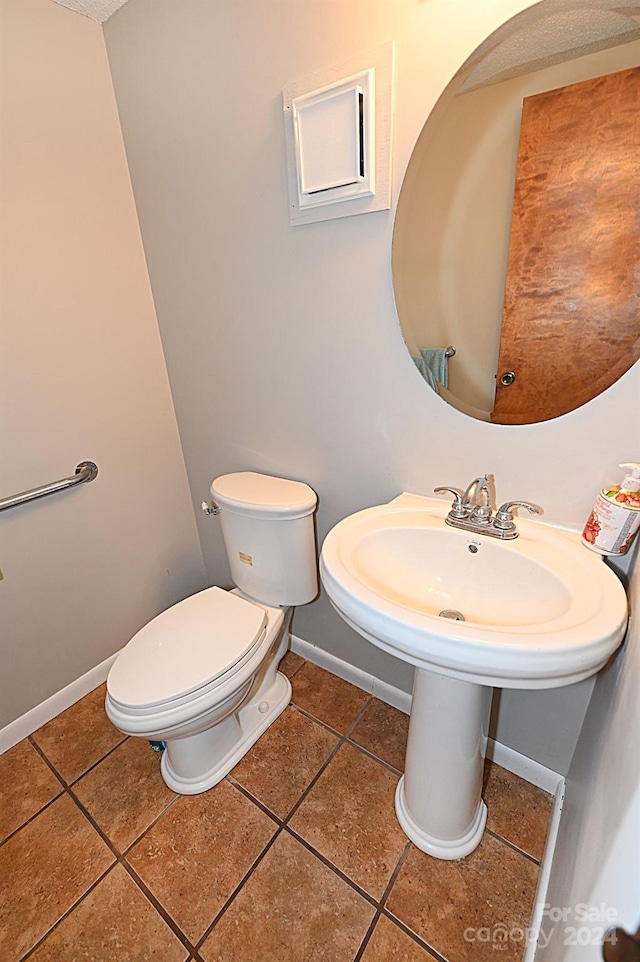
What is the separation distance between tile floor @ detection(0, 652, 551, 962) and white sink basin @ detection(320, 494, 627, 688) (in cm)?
71

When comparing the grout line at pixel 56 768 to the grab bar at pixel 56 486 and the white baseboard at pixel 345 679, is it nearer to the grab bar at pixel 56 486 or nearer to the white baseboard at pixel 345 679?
the white baseboard at pixel 345 679

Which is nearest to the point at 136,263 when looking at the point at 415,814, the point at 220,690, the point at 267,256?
the point at 267,256

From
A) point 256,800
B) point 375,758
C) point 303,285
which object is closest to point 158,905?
point 256,800

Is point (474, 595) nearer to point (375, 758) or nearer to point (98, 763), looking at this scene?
point (375, 758)

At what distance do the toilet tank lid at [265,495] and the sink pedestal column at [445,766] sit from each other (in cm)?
54

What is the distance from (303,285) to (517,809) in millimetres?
1562

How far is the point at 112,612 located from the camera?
1.65 metres

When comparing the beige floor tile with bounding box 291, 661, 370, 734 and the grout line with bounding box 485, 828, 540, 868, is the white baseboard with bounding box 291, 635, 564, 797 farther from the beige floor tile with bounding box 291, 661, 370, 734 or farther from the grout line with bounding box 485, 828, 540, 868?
the grout line with bounding box 485, 828, 540, 868

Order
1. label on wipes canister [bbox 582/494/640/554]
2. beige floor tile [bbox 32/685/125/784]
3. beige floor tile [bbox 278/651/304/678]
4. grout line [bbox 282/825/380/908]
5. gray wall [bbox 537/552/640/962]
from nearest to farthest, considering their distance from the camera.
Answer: gray wall [bbox 537/552/640/962], label on wipes canister [bbox 582/494/640/554], grout line [bbox 282/825/380/908], beige floor tile [bbox 32/685/125/784], beige floor tile [bbox 278/651/304/678]

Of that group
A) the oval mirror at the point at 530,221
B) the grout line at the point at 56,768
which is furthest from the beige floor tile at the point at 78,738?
the oval mirror at the point at 530,221

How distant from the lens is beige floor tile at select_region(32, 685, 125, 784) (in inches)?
54.5

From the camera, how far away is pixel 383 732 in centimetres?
143

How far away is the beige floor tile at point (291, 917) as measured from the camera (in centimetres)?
96

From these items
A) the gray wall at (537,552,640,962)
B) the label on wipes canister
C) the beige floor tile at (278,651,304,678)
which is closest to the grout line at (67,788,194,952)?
the beige floor tile at (278,651,304,678)
